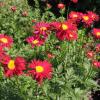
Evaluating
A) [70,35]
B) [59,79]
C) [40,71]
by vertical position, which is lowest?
[59,79]

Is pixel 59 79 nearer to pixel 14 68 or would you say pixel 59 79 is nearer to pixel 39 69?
pixel 39 69

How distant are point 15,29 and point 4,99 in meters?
1.58

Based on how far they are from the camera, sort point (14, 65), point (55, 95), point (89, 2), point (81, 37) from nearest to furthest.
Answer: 1. point (14, 65)
2. point (55, 95)
3. point (81, 37)
4. point (89, 2)

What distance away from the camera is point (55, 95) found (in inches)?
124

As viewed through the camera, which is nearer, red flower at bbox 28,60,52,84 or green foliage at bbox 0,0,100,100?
red flower at bbox 28,60,52,84

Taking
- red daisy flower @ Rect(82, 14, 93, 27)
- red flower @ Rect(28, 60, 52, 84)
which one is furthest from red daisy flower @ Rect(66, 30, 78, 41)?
red flower @ Rect(28, 60, 52, 84)

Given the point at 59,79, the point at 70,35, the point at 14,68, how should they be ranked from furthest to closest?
the point at 59,79 < the point at 70,35 < the point at 14,68

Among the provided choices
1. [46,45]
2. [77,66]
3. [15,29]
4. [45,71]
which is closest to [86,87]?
[77,66]

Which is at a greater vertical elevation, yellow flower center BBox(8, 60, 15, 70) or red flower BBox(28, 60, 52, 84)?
yellow flower center BBox(8, 60, 15, 70)

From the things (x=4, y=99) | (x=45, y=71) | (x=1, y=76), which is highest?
(x=45, y=71)

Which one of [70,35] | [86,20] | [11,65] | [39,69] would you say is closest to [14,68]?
[11,65]

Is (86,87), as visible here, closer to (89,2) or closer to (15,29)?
(15,29)

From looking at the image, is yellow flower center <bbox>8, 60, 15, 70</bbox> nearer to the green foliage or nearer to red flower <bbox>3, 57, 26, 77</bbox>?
red flower <bbox>3, 57, 26, 77</bbox>

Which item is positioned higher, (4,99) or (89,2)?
(89,2)
